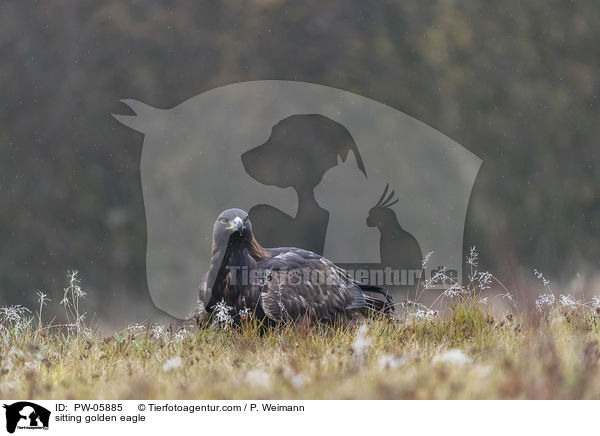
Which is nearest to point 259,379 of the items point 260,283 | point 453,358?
point 453,358

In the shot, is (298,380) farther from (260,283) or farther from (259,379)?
(260,283)

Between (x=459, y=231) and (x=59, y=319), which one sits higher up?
(x=459, y=231)

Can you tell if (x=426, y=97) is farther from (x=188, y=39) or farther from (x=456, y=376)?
(x=456, y=376)

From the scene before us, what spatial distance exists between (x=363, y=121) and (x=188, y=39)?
6.24ft

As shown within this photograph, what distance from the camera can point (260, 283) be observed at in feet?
15.2

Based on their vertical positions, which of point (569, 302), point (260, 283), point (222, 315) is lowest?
point (222, 315)

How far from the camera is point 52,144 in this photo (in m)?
6.38

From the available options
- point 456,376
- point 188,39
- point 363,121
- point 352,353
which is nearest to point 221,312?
point 352,353

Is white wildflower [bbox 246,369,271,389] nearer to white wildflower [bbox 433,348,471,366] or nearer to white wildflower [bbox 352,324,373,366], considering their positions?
white wildflower [bbox 352,324,373,366]

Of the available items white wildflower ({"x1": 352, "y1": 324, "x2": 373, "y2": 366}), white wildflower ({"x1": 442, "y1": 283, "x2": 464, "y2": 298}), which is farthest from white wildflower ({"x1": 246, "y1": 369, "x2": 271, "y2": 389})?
white wildflower ({"x1": 442, "y1": 283, "x2": 464, "y2": 298})

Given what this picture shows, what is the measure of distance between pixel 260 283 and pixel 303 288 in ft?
1.24
